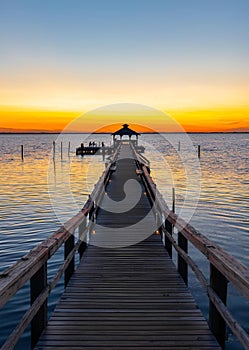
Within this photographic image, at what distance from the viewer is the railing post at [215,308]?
3898 millimetres

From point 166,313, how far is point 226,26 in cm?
2225

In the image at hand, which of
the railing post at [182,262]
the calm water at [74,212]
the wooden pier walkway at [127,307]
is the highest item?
the railing post at [182,262]

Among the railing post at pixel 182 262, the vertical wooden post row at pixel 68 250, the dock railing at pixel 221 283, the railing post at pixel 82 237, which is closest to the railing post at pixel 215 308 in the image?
the dock railing at pixel 221 283

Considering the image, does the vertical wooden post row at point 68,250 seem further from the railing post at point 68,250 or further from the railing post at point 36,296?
the railing post at point 36,296

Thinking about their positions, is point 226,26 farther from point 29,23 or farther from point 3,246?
point 3,246

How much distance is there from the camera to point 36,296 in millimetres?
3928

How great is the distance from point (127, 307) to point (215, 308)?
4.38 ft

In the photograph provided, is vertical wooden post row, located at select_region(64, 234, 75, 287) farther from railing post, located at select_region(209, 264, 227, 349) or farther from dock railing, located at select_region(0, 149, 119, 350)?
railing post, located at select_region(209, 264, 227, 349)

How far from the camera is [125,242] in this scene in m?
8.59

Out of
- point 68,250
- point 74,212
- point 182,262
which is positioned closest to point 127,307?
point 68,250

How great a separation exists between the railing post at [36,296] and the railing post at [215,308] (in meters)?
1.81

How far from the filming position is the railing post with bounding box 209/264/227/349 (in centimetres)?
390

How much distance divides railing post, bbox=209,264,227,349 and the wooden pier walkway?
9 centimetres

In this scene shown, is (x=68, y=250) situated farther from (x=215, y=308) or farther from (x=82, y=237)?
(x=215, y=308)
